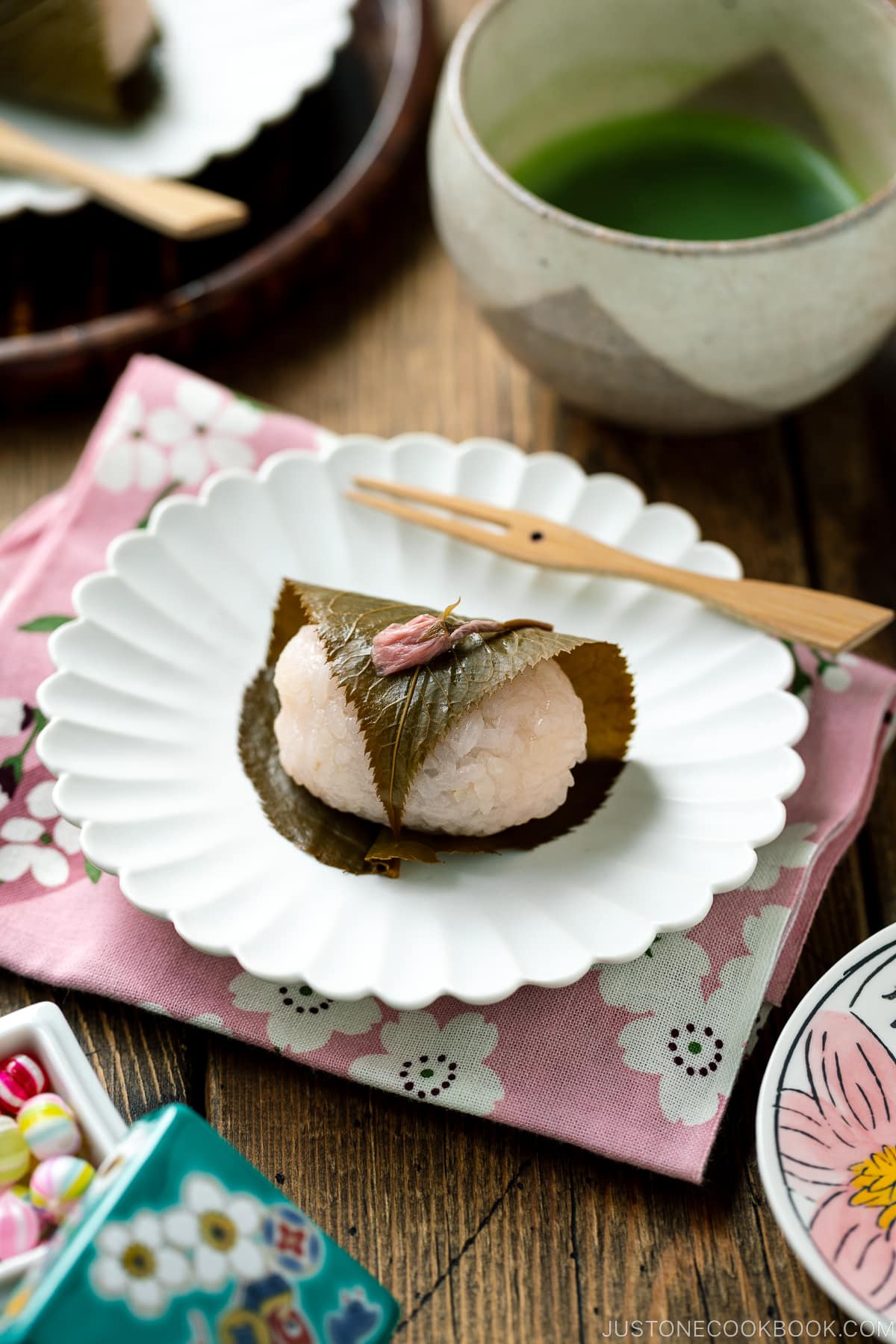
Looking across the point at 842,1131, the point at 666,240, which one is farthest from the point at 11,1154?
the point at 666,240

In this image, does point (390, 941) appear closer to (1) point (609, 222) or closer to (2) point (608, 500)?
(2) point (608, 500)

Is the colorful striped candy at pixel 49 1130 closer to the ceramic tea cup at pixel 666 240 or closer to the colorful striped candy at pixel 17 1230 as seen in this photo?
the colorful striped candy at pixel 17 1230

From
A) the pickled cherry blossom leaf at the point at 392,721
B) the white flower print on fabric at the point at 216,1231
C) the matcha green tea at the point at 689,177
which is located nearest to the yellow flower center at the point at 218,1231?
the white flower print on fabric at the point at 216,1231

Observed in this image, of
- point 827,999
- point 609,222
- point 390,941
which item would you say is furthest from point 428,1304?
point 609,222

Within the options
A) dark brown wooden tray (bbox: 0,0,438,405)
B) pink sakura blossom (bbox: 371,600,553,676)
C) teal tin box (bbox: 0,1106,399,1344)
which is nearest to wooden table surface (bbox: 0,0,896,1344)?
teal tin box (bbox: 0,1106,399,1344)

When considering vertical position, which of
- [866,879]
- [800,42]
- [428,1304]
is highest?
[800,42]

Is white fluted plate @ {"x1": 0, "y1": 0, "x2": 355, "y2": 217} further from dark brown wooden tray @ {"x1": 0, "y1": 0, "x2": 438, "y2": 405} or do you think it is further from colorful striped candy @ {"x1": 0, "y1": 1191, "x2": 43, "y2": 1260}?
colorful striped candy @ {"x1": 0, "y1": 1191, "x2": 43, "y2": 1260}
